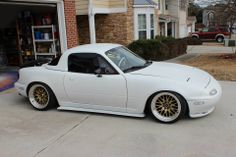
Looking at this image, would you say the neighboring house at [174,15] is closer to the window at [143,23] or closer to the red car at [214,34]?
the red car at [214,34]

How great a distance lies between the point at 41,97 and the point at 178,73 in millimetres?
3018

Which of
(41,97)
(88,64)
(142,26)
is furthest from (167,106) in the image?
(142,26)

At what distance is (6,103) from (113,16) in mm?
9756

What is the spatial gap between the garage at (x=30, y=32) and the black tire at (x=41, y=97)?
3.90 meters

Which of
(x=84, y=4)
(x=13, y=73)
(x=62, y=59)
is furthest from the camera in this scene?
(x=84, y=4)

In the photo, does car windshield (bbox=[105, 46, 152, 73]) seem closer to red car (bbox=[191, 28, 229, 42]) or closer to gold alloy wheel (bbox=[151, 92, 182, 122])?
gold alloy wheel (bbox=[151, 92, 182, 122])

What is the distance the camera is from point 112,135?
4.92 meters

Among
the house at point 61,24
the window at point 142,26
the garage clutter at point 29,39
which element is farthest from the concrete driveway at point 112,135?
the window at point 142,26

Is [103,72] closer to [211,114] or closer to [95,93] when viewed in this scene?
[95,93]

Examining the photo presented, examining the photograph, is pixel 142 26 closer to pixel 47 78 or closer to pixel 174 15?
pixel 47 78

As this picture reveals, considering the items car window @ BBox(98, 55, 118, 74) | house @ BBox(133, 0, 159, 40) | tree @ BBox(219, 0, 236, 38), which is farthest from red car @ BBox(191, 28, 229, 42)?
car window @ BBox(98, 55, 118, 74)

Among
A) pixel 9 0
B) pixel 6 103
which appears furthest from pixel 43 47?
pixel 6 103

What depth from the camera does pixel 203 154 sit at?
414 centimetres

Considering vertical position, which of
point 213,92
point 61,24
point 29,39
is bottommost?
point 213,92
